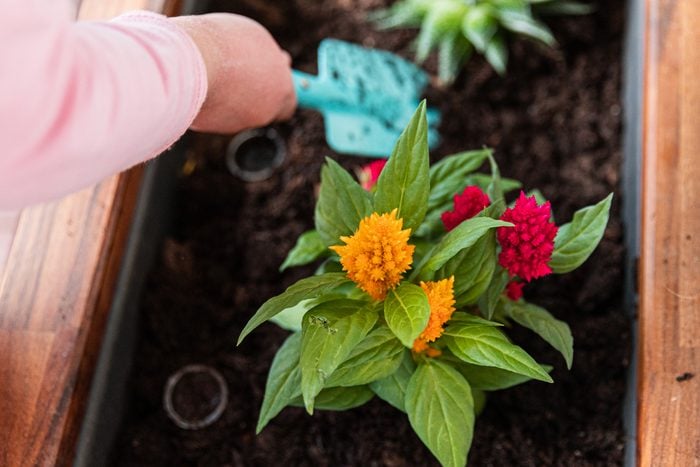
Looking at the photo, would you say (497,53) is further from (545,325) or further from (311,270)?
(545,325)

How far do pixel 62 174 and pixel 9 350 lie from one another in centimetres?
54

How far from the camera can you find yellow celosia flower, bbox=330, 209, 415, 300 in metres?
0.90

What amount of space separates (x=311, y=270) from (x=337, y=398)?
1.28 feet

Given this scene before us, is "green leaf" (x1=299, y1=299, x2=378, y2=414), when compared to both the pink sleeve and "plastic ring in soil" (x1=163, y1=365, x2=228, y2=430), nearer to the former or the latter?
the pink sleeve

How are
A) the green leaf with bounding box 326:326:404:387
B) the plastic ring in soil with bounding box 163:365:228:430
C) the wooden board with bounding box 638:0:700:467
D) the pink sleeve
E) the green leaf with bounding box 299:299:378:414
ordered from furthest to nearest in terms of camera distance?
the plastic ring in soil with bounding box 163:365:228:430 → the wooden board with bounding box 638:0:700:467 → the green leaf with bounding box 326:326:404:387 → the green leaf with bounding box 299:299:378:414 → the pink sleeve

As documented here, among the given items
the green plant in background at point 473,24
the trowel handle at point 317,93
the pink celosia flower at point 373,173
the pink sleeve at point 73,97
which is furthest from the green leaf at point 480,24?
the pink sleeve at point 73,97

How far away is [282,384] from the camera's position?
103 centimetres

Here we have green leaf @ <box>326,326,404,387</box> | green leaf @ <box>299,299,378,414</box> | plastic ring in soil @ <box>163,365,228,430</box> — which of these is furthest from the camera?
plastic ring in soil @ <box>163,365,228,430</box>

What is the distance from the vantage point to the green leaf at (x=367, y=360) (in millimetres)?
983

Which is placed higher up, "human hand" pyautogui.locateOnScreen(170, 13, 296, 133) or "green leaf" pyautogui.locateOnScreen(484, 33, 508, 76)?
"human hand" pyautogui.locateOnScreen(170, 13, 296, 133)

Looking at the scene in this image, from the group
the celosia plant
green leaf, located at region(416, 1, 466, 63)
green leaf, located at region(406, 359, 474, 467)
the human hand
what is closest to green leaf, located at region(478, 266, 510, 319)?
the celosia plant

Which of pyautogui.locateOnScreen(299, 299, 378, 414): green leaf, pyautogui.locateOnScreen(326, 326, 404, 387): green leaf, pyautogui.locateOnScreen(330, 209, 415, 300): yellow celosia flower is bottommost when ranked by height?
pyautogui.locateOnScreen(326, 326, 404, 387): green leaf

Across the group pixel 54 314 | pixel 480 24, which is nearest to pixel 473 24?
pixel 480 24

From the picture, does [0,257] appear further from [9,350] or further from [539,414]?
[539,414]
